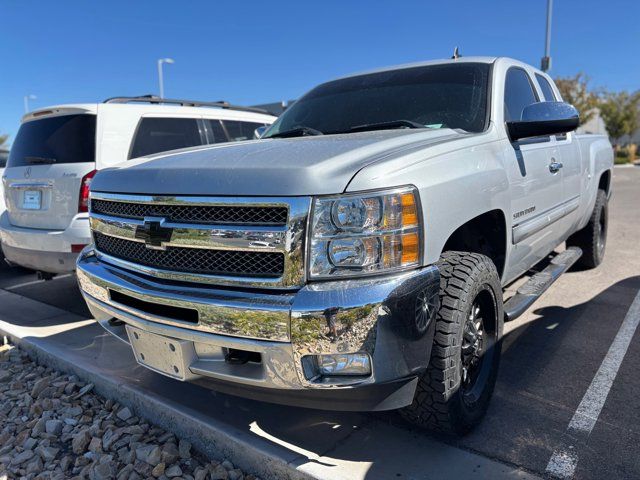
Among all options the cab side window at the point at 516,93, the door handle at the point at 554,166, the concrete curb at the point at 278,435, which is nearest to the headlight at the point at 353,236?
the concrete curb at the point at 278,435

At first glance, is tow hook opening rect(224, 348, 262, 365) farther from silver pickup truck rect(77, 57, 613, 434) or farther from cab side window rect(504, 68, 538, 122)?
cab side window rect(504, 68, 538, 122)

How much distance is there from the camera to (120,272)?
2.55 meters


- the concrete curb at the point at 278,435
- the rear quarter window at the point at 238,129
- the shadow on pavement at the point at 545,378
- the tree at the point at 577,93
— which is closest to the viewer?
the concrete curb at the point at 278,435

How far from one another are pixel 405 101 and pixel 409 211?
5.10ft

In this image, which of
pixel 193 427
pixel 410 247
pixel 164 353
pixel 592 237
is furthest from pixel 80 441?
pixel 592 237

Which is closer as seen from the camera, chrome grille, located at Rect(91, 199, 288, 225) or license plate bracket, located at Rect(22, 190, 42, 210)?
chrome grille, located at Rect(91, 199, 288, 225)

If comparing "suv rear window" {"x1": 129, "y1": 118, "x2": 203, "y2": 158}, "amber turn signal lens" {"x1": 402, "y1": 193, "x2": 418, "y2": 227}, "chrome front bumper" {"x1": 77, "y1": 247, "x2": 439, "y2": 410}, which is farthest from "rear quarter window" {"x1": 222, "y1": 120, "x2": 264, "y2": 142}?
"amber turn signal lens" {"x1": 402, "y1": 193, "x2": 418, "y2": 227}

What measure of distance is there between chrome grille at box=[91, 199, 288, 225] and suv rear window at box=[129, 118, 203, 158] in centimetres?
253

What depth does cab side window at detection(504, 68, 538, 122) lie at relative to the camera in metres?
3.30

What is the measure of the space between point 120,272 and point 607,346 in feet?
10.5

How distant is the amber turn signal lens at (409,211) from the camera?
1.97m

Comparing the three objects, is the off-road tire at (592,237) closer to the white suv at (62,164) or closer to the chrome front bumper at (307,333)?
the chrome front bumper at (307,333)

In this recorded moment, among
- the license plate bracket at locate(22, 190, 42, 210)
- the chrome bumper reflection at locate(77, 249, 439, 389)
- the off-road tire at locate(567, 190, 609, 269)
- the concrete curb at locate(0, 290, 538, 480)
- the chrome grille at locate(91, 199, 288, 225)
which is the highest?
the chrome grille at locate(91, 199, 288, 225)

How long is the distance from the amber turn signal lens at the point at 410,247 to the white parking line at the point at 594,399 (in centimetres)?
114
